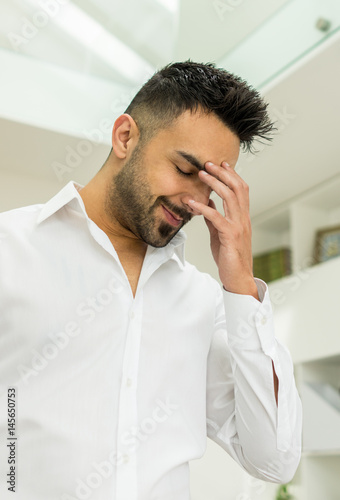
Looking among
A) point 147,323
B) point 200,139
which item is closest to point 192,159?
point 200,139

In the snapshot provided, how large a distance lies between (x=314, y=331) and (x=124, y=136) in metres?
2.10

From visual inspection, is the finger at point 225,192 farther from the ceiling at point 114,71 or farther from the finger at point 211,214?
the ceiling at point 114,71

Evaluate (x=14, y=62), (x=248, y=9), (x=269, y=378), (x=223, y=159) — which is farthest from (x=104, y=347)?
(x=14, y=62)

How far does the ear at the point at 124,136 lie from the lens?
50.6 inches

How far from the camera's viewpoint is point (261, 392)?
3.60 feet

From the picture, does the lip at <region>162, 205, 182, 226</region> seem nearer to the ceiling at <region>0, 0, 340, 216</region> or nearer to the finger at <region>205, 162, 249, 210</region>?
the finger at <region>205, 162, 249, 210</region>

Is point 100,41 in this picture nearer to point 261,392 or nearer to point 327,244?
point 327,244

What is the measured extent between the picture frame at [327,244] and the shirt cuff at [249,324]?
2.37 metres

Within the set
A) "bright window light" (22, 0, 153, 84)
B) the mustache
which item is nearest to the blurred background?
"bright window light" (22, 0, 153, 84)

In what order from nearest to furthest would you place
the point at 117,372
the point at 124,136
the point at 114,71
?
the point at 117,372 → the point at 124,136 → the point at 114,71

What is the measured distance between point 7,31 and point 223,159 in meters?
2.45

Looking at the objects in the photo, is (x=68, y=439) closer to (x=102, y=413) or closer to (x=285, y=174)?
(x=102, y=413)

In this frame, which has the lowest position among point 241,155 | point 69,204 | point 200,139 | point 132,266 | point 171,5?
point 132,266

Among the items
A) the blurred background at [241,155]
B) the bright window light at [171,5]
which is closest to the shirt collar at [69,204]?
the blurred background at [241,155]
